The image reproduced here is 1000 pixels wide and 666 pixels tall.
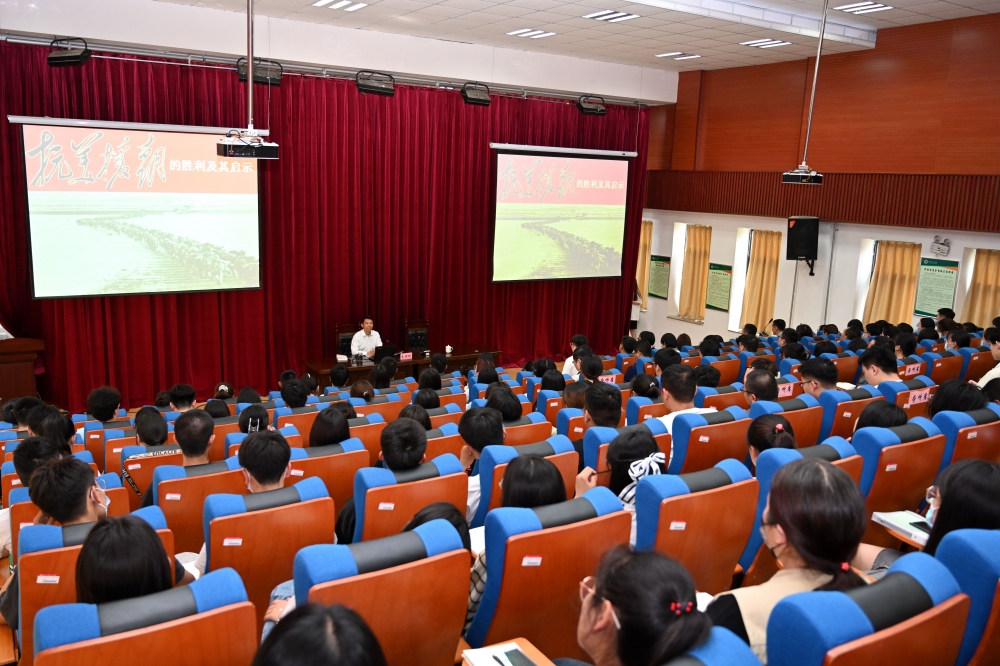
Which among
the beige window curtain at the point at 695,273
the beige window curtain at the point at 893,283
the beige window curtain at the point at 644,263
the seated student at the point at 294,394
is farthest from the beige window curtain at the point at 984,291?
the seated student at the point at 294,394

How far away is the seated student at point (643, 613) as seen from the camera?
158 centimetres

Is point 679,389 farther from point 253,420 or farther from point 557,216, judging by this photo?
point 557,216

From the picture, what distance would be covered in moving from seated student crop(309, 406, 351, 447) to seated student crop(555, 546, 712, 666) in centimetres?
278

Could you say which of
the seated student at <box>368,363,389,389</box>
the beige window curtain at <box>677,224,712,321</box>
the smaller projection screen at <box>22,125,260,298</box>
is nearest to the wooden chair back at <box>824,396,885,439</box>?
the seated student at <box>368,363,389,389</box>

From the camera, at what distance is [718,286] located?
12.3 metres

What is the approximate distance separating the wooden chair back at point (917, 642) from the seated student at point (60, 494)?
2.67 meters

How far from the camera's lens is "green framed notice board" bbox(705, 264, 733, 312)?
12.1m

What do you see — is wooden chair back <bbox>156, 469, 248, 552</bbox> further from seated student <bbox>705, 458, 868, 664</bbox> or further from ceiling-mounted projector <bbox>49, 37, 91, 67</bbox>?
ceiling-mounted projector <bbox>49, 37, 91, 67</bbox>

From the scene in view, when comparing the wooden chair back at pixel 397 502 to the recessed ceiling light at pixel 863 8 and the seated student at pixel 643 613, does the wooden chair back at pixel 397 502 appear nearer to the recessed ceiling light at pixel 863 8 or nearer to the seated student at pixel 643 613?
the seated student at pixel 643 613

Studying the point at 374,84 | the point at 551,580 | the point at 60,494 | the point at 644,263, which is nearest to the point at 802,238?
the point at 644,263

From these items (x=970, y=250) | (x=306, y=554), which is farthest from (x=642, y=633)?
(x=970, y=250)

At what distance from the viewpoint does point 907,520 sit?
315 cm

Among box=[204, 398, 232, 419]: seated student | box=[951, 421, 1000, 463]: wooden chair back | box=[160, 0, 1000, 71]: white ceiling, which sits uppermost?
box=[160, 0, 1000, 71]: white ceiling

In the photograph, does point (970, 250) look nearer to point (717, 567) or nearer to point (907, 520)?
point (907, 520)
